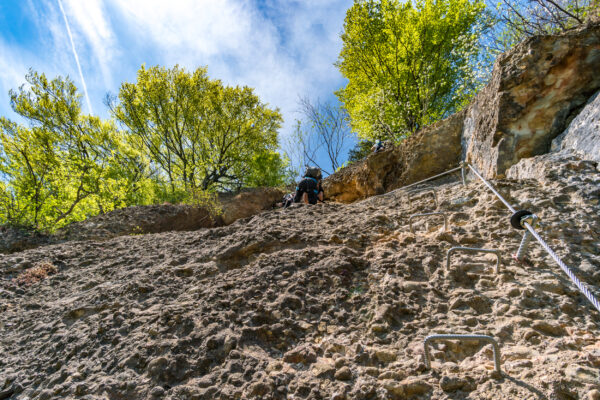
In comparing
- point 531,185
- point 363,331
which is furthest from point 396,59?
point 363,331

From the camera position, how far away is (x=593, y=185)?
8.55 ft

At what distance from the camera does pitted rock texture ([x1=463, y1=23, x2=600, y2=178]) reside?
365 cm

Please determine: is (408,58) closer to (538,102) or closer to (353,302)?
(538,102)

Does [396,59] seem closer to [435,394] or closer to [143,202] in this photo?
[435,394]

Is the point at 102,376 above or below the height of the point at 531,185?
below

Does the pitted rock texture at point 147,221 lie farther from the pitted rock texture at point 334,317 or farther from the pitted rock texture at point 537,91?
the pitted rock texture at point 537,91

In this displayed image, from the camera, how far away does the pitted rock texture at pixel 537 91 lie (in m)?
3.65

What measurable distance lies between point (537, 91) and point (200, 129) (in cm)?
1504

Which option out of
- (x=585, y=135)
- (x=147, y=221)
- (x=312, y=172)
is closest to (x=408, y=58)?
(x=312, y=172)

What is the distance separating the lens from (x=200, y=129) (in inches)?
613

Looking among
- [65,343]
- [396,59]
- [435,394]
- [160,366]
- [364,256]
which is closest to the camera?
[435,394]

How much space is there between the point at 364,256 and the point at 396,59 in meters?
10.2

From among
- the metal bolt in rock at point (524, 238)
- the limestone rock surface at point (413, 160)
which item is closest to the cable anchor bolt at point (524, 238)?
the metal bolt in rock at point (524, 238)

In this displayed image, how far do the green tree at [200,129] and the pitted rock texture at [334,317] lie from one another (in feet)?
39.5
